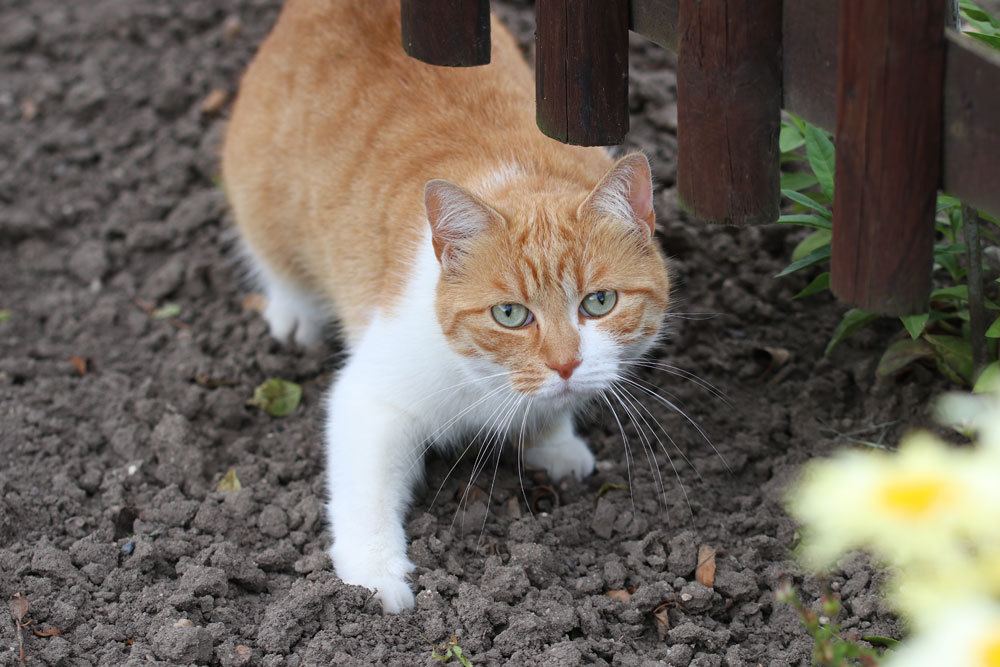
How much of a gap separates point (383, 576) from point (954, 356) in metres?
1.74

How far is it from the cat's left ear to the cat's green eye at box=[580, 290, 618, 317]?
0.69 feet

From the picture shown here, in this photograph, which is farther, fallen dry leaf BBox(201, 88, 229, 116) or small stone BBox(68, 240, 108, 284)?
fallen dry leaf BBox(201, 88, 229, 116)

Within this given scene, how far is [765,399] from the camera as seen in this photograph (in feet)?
11.8

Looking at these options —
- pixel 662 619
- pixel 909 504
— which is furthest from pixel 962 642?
pixel 662 619

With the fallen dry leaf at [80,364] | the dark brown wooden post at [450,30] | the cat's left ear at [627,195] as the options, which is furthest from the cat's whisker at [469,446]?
the fallen dry leaf at [80,364]

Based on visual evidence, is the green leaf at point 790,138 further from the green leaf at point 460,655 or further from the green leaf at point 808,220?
the green leaf at point 460,655

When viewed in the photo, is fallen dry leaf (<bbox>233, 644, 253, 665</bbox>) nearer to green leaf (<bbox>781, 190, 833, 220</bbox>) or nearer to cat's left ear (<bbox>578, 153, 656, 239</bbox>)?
cat's left ear (<bbox>578, 153, 656, 239</bbox>)

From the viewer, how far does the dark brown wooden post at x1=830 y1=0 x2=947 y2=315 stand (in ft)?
Answer: 6.28

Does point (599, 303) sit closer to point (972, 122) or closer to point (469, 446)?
point (469, 446)

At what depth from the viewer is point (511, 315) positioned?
2928 mm

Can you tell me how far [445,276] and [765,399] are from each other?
125 cm

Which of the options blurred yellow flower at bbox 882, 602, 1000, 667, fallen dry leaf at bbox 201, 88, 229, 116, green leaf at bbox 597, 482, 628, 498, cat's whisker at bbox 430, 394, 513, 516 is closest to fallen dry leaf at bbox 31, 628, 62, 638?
cat's whisker at bbox 430, 394, 513, 516

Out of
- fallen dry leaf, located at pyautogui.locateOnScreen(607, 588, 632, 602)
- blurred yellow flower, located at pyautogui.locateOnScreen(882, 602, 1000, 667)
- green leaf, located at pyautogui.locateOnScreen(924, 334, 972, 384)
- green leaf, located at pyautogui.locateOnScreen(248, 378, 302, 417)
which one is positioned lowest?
green leaf, located at pyautogui.locateOnScreen(248, 378, 302, 417)

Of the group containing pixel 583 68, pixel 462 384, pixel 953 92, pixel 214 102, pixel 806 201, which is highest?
pixel 953 92
